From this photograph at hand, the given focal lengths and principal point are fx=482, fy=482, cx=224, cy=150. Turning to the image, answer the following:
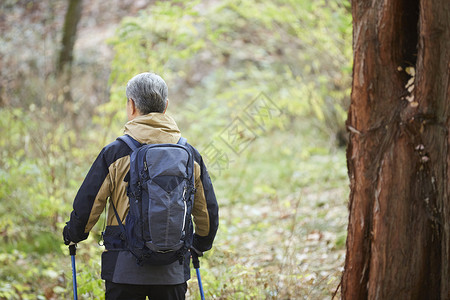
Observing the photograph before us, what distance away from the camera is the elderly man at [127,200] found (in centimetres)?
244

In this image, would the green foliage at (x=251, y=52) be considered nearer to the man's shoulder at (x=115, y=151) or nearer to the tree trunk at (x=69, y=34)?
the tree trunk at (x=69, y=34)

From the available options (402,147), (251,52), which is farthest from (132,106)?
(251,52)

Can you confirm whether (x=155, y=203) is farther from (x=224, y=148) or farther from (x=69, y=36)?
(x=69, y=36)

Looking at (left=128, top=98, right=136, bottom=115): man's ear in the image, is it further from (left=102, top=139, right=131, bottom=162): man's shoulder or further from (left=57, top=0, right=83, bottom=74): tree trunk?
(left=57, top=0, right=83, bottom=74): tree trunk

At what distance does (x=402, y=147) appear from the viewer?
2.42 meters

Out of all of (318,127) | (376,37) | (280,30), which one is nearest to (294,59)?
(280,30)

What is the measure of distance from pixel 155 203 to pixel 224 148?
159 inches

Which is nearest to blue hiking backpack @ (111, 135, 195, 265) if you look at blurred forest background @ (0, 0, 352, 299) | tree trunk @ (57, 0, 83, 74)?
blurred forest background @ (0, 0, 352, 299)

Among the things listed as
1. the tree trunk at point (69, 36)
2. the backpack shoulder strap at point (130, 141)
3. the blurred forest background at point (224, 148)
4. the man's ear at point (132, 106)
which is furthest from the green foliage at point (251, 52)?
the backpack shoulder strap at point (130, 141)

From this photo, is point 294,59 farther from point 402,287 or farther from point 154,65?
point 402,287

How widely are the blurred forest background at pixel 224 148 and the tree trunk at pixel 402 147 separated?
3.51 ft

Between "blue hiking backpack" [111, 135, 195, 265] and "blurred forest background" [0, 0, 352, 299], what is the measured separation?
1.14 m

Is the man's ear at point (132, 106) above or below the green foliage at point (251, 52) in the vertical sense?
below

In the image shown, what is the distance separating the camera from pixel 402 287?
7.93 feet
